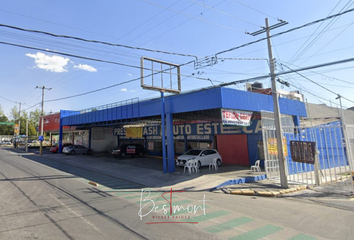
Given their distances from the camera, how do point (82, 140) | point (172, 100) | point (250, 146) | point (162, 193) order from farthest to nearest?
point (82, 140) → point (250, 146) → point (172, 100) → point (162, 193)

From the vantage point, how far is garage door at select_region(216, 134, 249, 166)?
1673 cm

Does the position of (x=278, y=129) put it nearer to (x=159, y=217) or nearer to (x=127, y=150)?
(x=159, y=217)

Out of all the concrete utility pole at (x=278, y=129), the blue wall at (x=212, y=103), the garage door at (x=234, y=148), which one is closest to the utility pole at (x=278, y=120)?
the concrete utility pole at (x=278, y=129)

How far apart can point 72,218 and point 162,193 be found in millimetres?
4082

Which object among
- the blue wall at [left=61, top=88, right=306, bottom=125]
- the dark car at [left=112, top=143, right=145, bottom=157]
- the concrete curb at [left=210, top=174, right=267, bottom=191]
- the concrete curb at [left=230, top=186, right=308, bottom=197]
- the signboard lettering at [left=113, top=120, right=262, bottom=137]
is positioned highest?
the blue wall at [left=61, top=88, right=306, bottom=125]

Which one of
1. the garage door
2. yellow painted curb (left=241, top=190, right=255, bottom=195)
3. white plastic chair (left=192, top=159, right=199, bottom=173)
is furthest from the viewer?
the garage door

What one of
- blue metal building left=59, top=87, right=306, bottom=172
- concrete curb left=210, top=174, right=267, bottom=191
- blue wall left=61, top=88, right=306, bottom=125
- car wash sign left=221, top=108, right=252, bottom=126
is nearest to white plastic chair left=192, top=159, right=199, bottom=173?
blue metal building left=59, top=87, right=306, bottom=172

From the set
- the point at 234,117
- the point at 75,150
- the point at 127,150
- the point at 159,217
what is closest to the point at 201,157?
the point at 234,117

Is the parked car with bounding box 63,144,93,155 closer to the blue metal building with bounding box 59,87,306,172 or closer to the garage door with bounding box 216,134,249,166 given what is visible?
the blue metal building with bounding box 59,87,306,172

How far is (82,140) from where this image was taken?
3556 centimetres

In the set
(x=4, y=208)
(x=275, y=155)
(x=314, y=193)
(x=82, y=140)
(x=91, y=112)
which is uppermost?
(x=91, y=112)

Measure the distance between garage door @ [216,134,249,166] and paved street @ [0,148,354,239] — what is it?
849 cm

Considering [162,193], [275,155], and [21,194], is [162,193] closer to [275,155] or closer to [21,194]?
[21,194]

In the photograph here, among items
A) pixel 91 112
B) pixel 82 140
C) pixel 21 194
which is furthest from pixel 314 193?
pixel 82 140
